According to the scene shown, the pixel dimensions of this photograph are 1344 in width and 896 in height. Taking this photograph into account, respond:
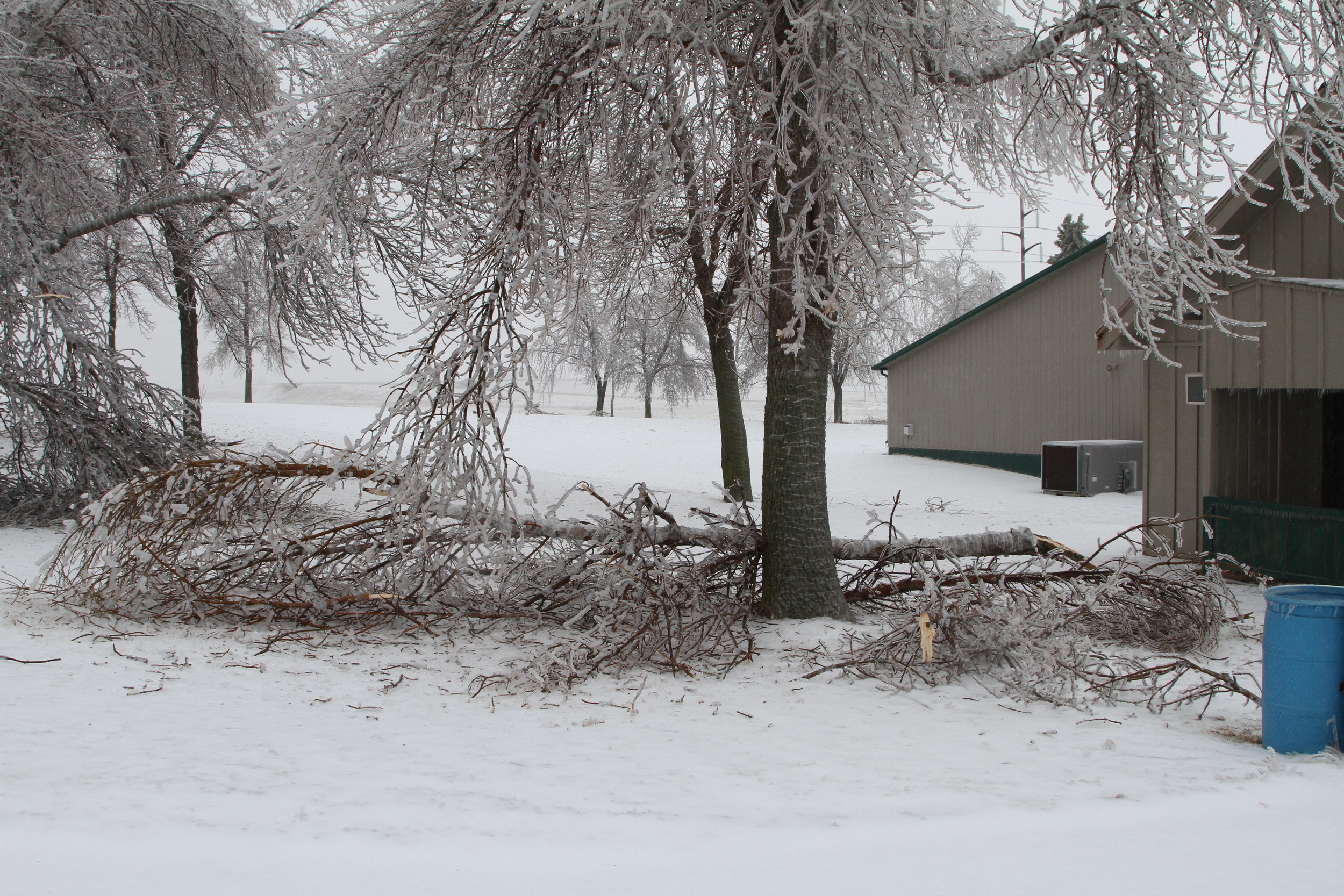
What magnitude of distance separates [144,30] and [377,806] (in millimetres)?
11494

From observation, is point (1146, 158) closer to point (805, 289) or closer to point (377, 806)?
point (805, 289)

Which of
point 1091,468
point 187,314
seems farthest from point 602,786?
point 187,314

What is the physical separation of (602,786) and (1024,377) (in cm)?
1800

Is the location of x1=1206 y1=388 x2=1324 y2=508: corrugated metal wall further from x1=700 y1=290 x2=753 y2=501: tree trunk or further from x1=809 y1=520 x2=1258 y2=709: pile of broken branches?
Answer: x1=700 y1=290 x2=753 y2=501: tree trunk

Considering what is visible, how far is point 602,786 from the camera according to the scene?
3582 millimetres

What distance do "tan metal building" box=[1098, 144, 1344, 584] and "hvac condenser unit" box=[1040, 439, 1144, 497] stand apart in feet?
22.1

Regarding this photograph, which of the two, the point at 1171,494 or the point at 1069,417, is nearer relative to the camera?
the point at 1171,494

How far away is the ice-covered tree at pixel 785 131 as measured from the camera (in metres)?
5.45

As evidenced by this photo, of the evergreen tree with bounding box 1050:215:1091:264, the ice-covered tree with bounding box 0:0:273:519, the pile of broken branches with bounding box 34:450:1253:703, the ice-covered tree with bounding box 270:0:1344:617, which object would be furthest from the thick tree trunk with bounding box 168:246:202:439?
the evergreen tree with bounding box 1050:215:1091:264

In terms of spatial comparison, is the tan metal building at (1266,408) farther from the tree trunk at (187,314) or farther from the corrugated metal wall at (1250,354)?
the tree trunk at (187,314)

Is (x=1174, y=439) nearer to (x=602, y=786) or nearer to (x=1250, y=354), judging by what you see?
(x=1250, y=354)

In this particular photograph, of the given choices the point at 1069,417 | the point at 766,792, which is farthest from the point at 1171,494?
the point at 1069,417

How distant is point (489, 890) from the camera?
279 cm

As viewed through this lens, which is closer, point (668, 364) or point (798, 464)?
point (798, 464)
